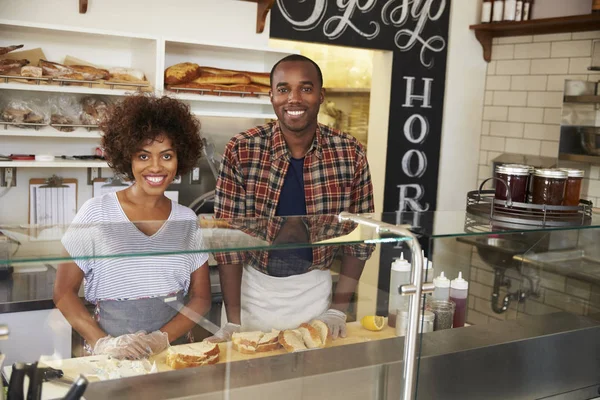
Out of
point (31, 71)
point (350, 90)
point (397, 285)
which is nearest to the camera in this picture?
point (397, 285)

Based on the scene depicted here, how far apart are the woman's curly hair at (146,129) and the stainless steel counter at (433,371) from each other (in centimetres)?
107

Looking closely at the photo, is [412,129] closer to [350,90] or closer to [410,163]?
[410,163]

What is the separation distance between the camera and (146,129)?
6.79 feet

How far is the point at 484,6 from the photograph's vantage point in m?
4.69

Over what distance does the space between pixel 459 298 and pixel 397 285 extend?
11.5 inches

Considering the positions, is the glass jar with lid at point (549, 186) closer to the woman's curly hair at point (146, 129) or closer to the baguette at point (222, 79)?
the woman's curly hair at point (146, 129)

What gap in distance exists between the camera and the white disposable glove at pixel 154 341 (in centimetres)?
112

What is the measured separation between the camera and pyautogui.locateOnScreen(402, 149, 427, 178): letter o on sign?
4746 mm

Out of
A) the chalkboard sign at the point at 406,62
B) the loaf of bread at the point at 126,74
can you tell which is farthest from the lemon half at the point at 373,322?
the chalkboard sign at the point at 406,62

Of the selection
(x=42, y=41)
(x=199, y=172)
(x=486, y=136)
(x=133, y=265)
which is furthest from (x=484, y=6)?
(x=133, y=265)

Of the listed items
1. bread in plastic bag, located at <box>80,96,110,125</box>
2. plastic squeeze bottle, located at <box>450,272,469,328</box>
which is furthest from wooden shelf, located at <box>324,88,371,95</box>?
plastic squeeze bottle, located at <box>450,272,469,328</box>

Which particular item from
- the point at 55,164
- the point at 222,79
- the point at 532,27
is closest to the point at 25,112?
the point at 55,164

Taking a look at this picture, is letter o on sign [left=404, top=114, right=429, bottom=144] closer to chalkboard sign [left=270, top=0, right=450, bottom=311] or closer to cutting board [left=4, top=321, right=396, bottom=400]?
chalkboard sign [left=270, top=0, right=450, bottom=311]

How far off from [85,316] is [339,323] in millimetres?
484
